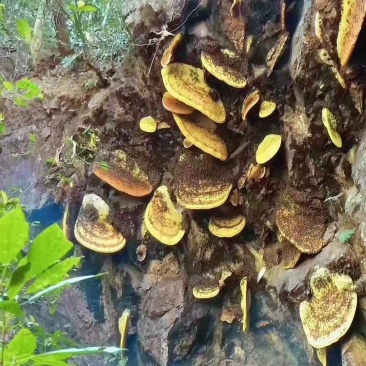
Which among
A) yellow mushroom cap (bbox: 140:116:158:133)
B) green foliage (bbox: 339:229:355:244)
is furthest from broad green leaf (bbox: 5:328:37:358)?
yellow mushroom cap (bbox: 140:116:158:133)

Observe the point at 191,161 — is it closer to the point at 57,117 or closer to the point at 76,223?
the point at 76,223

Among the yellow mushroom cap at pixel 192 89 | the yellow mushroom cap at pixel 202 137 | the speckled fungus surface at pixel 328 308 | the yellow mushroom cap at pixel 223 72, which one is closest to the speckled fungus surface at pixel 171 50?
the yellow mushroom cap at pixel 192 89

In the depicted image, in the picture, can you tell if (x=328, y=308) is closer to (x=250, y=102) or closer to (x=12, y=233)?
(x=250, y=102)

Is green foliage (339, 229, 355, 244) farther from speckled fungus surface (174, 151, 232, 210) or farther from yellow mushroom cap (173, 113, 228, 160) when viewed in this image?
yellow mushroom cap (173, 113, 228, 160)

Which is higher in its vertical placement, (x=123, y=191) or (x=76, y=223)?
(x=123, y=191)

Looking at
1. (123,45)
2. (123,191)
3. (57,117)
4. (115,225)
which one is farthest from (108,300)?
(123,45)

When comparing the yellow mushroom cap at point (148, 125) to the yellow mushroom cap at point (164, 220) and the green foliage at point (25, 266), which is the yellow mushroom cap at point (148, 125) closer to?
the yellow mushroom cap at point (164, 220)
